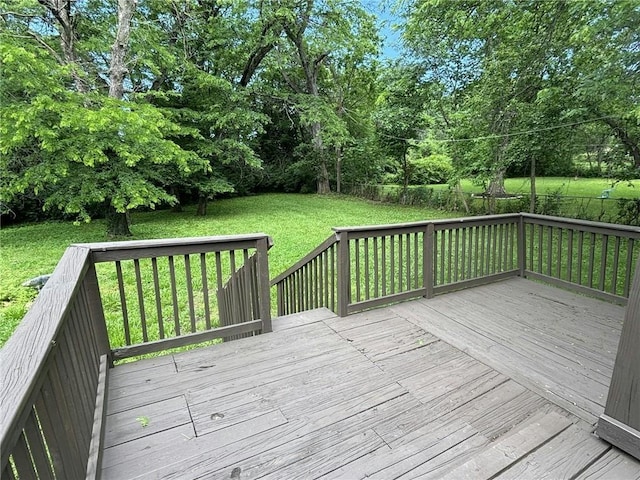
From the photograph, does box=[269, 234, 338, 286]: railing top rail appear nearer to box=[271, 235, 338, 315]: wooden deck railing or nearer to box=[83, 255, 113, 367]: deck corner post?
box=[271, 235, 338, 315]: wooden deck railing

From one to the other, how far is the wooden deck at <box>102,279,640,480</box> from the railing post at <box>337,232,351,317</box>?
18 cm

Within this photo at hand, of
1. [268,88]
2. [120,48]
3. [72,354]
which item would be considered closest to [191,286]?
[72,354]

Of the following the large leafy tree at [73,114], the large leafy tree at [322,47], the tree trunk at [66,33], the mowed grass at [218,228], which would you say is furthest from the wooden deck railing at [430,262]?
the large leafy tree at [322,47]

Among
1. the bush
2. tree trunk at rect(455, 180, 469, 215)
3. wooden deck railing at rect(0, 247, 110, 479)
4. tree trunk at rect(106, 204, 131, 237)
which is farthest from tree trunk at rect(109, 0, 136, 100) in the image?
tree trunk at rect(455, 180, 469, 215)

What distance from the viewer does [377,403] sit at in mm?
1962

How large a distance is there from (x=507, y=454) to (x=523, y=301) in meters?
2.23

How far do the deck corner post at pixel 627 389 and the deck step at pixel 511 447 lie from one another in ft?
0.71

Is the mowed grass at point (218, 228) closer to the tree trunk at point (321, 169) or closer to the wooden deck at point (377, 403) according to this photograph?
the tree trunk at point (321, 169)

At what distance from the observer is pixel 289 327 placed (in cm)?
291

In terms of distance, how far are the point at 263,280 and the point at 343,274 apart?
0.75 meters

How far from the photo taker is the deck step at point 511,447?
1.50 m

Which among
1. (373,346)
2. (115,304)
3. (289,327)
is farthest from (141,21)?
(373,346)

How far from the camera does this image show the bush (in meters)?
13.0

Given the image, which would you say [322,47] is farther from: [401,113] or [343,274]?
[343,274]
